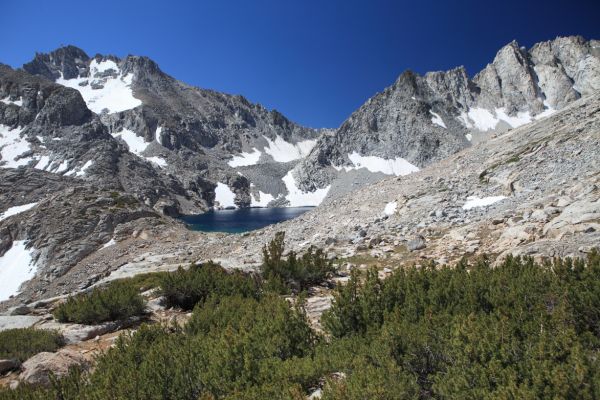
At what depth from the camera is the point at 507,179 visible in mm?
22375

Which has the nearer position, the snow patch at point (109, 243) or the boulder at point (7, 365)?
the boulder at point (7, 365)

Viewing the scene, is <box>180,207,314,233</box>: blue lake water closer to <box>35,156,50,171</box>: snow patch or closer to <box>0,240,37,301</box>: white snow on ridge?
<box>0,240,37,301</box>: white snow on ridge

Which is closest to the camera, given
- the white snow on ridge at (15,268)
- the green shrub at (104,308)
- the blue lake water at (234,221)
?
the green shrub at (104,308)

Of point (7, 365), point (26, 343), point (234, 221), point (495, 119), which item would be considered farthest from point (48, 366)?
point (495, 119)

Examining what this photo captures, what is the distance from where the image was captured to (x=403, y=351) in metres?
5.01

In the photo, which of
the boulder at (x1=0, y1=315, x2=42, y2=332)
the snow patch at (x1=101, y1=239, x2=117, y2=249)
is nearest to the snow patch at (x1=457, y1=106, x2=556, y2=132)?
the snow patch at (x1=101, y1=239, x2=117, y2=249)

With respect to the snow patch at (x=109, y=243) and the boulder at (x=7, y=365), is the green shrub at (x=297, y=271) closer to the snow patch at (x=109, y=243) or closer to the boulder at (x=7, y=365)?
the boulder at (x=7, y=365)

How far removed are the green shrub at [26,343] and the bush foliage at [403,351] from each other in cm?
293

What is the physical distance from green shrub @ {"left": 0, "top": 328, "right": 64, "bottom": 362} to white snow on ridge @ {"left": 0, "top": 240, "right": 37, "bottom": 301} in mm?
36372

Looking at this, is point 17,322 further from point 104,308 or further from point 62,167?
point 62,167

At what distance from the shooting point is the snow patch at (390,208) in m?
25.3

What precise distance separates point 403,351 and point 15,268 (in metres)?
51.0

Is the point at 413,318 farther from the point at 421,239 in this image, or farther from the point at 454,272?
the point at 421,239

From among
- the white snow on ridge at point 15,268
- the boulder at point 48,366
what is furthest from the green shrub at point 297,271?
the white snow on ridge at point 15,268
